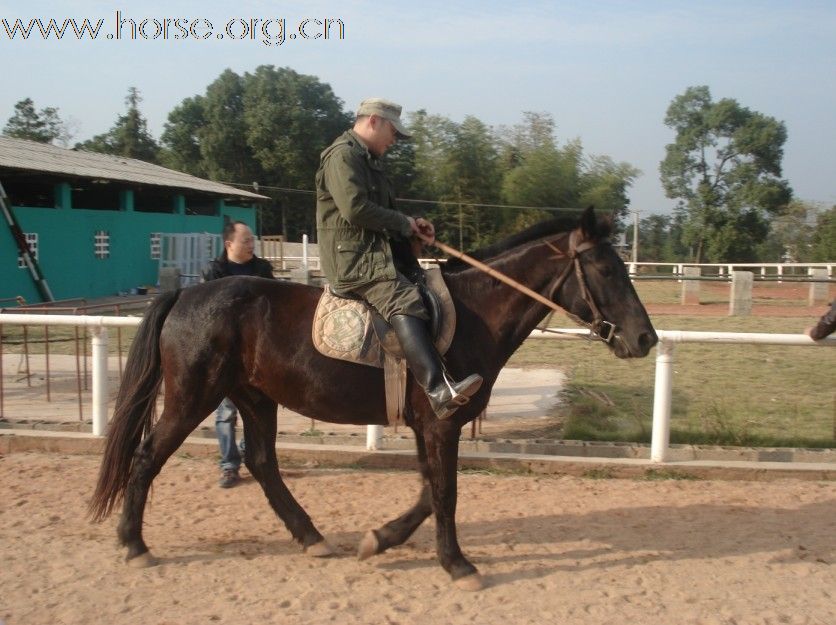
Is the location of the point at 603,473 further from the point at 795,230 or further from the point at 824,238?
the point at 795,230

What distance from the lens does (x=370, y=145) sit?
448cm

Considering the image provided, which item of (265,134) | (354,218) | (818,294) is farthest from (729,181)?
(354,218)

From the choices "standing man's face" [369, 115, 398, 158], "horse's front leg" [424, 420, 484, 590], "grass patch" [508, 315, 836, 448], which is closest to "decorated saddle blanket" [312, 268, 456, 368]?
"horse's front leg" [424, 420, 484, 590]

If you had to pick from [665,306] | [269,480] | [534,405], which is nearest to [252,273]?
[269,480]

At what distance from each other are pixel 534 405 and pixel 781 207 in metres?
39.1

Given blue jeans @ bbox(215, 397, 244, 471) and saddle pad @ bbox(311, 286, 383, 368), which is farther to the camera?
blue jeans @ bbox(215, 397, 244, 471)

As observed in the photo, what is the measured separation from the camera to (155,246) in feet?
98.2

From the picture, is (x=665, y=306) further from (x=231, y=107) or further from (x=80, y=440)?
(x=231, y=107)

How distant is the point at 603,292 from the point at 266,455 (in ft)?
7.90

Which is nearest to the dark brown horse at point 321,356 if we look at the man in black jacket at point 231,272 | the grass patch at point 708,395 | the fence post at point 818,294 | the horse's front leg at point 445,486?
the horse's front leg at point 445,486

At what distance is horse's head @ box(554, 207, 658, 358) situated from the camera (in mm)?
4367

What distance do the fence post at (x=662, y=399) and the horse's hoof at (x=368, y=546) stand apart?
2.89 metres

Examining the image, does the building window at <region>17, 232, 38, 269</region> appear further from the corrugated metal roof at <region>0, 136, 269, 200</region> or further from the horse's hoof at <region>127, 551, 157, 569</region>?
the horse's hoof at <region>127, 551, 157, 569</region>

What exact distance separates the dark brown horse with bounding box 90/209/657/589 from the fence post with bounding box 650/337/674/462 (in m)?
1.99
